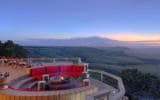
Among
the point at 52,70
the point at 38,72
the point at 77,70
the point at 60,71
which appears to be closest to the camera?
the point at 38,72

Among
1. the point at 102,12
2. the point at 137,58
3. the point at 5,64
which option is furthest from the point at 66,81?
the point at 137,58

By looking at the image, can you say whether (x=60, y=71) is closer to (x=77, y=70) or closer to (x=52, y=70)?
(x=52, y=70)

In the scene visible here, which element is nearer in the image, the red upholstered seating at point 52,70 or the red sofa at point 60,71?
the red sofa at point 60,71

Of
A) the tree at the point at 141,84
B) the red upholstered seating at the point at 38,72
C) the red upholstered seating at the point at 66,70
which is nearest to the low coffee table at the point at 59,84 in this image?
the red upholstered seating at the point at 38,72

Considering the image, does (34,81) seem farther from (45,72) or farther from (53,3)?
(53,3)

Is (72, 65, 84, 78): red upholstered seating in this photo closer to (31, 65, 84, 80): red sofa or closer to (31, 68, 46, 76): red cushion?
(31, 65, 84, 80): red sofa

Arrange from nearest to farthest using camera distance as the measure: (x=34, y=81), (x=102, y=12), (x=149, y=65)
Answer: (x=34, y=81)
(x=102, y=12)
(x=149, y=65)

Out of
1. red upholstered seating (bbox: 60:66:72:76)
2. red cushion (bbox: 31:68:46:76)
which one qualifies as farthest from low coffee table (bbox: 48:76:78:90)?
red upholstered seating (bbox: 60:66:72:76)

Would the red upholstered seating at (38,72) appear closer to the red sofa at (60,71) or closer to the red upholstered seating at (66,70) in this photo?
the red sofa at (60,71)

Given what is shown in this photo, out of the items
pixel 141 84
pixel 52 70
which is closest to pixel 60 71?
pixel 52 70

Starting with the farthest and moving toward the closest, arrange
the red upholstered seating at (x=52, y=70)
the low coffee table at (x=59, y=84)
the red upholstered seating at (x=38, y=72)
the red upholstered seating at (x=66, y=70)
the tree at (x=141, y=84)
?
the tree at (x=141, y=84) < the red upholstered seating at (x=66, y=70) < the red upholstered seating at (x=52, y=70) < the red upholstered seating at (x=38, y=72) < the low coffee table at (x=59, y=84)

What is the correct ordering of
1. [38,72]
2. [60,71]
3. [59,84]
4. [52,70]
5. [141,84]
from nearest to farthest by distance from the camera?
1. [59,84]
2. [38,72]
3. [52,70]
4. [60,71]
5. [141,84]
